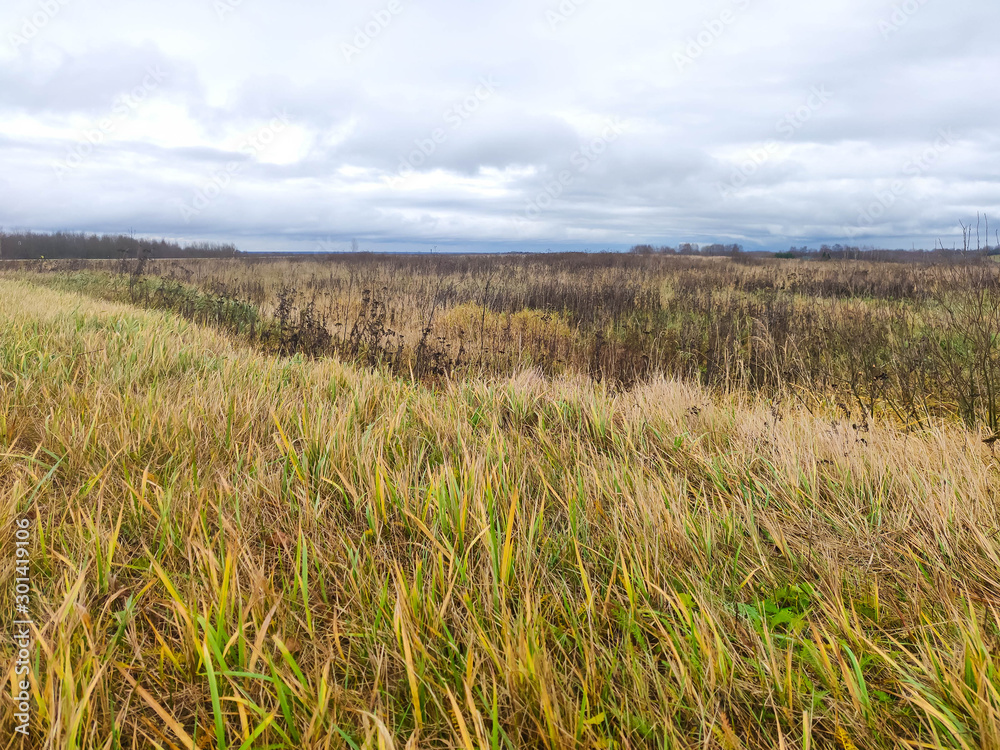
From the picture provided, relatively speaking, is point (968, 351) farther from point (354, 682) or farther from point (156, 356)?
point (156, 356)

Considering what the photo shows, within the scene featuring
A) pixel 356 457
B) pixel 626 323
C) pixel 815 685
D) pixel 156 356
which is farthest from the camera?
pixel 626 323

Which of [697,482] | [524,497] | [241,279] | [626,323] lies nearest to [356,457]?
[524,497]

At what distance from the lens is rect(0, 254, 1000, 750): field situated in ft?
4.17

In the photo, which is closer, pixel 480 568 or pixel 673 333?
pixel 480 568

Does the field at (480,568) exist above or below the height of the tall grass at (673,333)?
below

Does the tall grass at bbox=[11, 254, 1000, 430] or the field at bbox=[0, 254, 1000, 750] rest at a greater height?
the tall grass at bbox=[11, 254, 1000, 430]

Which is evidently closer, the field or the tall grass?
the field

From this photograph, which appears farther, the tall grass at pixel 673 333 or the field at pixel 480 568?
the tall grass at pixel 673 333

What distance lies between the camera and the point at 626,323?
908cm

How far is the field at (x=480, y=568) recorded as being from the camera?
1271mm

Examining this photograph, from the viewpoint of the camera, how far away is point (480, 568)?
1774 mm

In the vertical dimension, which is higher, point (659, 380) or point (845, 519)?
point (659, 380)

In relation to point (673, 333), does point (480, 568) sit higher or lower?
lower

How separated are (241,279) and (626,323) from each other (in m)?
12.6
